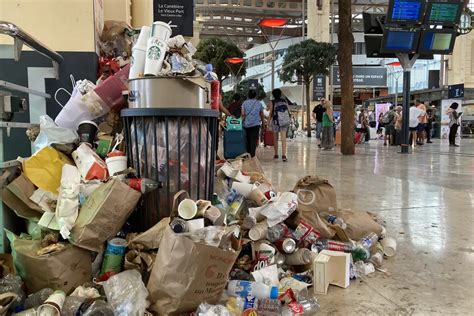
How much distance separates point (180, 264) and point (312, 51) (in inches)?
1068

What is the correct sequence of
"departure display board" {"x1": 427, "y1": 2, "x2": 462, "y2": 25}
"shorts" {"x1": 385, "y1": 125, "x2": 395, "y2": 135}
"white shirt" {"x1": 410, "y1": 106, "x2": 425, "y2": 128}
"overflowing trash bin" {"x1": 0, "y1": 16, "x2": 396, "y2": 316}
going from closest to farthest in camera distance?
"overflowing trash bin" {"x1": 0, "y1": 16, "x2": 396, "y2": 316} < "departure display board" {"x1": 427, "y1": 2, "x2": 462, "y2": 25} < "white shirt" {"x1": 410, "y1": 106, "x2": 425, "y2": 128} < "shorts" {"x1": 385, "y1": 125, "x2": 395, "y2": 135}

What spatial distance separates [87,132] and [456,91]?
81.7ft

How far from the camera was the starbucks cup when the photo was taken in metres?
1.72

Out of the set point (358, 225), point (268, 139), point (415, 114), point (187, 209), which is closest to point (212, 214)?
point (187, 209)

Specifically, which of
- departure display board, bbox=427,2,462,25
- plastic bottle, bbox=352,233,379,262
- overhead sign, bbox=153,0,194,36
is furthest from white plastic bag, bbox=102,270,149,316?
departure display board, bbox=427,2,462,25

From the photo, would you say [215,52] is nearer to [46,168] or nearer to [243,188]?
[243,188]

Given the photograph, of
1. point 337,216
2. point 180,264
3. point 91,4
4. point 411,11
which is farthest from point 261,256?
point 411,11

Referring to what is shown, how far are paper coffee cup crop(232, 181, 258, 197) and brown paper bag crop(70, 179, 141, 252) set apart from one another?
3.12 feet

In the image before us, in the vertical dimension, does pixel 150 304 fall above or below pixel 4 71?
below

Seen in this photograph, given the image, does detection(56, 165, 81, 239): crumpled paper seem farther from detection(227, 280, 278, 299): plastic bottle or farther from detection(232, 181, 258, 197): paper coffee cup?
detection(232, 181, 258, 197): paper coffee cup

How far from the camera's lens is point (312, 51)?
27.5 m

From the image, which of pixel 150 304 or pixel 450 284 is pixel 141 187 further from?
pixel 450 284

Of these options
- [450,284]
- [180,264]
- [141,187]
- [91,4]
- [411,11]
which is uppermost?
[411,11]

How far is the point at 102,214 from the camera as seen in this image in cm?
209
